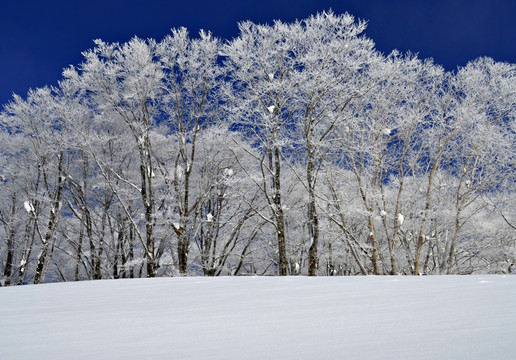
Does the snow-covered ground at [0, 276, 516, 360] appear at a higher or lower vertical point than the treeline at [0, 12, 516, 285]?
lower

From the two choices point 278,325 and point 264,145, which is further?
point 264,145

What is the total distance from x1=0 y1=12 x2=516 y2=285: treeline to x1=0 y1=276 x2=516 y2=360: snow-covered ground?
28.7ft

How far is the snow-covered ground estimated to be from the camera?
1.38 metres

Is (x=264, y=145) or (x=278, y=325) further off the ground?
(x=264, y=145)

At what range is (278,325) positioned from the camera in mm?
1890

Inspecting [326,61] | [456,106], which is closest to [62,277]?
[326,61]

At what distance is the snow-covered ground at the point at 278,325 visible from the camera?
4.52 ft

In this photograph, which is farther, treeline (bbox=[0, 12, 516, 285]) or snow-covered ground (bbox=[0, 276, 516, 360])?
treeline (bbox=[0, 12, 516, 285])

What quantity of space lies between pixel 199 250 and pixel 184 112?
6807 mm

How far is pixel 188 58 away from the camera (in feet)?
46.4

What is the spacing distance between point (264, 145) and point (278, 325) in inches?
403

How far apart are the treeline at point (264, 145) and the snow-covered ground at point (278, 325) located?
8.75 m

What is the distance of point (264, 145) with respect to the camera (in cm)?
1192

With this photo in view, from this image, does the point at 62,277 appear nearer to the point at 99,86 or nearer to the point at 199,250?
the point at 199,250
